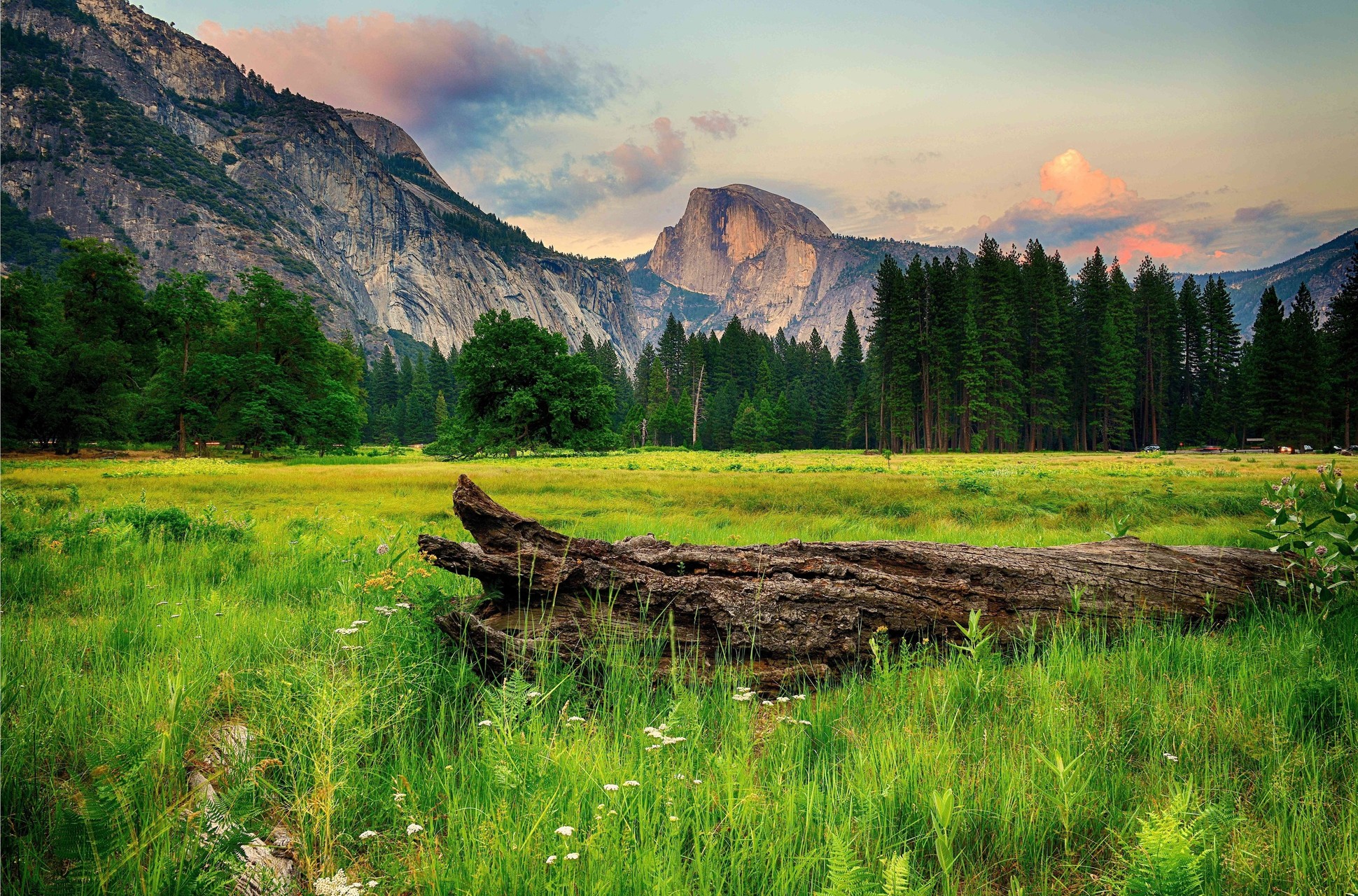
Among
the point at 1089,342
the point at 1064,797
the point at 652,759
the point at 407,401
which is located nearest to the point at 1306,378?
the point at 1089,342

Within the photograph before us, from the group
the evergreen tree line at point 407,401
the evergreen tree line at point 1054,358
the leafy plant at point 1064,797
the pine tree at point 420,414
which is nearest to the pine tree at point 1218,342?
the evergreen tree line at point 1054,358

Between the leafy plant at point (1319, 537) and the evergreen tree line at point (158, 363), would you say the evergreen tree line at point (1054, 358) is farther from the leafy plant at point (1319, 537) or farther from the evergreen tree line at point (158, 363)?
the leafy plant at point (1319, 537)

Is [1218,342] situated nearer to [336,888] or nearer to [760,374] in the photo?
[760,374]

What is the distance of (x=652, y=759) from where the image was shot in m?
2.52

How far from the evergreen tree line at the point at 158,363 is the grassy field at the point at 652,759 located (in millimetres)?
33529

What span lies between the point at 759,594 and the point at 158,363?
54.6 meters

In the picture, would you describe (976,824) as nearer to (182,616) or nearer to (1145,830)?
A: (1145,830)

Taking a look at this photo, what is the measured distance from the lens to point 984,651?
12.7 feet

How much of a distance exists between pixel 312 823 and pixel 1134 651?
471cm

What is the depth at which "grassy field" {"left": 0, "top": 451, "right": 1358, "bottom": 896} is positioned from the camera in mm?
1837

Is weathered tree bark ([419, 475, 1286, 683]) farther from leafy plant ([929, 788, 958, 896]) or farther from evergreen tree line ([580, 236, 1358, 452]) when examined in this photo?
evergreen tree line ([580, 236, 1358, 452])

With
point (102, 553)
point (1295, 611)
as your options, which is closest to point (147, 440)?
point (102, 553)

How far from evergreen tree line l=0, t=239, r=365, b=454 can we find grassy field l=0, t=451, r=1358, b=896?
3353 centimetres

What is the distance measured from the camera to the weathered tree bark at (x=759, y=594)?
3799 mm
